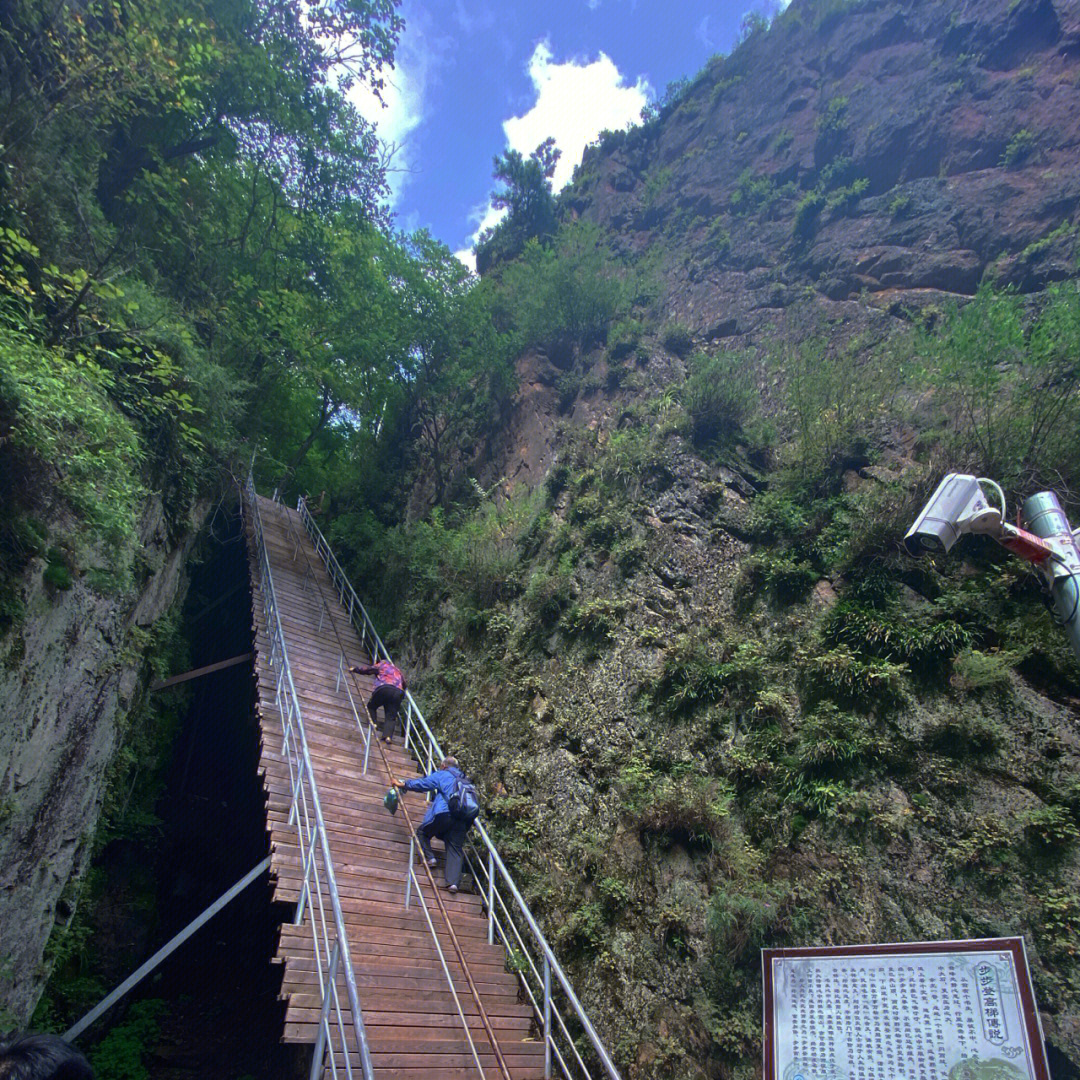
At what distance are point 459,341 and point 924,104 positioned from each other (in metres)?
15.1

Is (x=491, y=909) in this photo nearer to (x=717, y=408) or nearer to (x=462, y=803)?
(x=462, y=803)

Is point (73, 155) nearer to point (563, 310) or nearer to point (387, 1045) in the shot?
point (387, 1045)

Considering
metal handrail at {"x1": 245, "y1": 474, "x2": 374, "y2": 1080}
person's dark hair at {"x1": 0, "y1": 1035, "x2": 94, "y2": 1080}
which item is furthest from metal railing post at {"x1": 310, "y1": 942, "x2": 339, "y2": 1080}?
person's dark hair at {"x1": 0, "y1": 1035, "x2": 94, "y2": 1080}

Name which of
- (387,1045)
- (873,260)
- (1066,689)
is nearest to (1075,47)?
(873,260)

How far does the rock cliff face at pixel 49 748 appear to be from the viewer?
5.93 m

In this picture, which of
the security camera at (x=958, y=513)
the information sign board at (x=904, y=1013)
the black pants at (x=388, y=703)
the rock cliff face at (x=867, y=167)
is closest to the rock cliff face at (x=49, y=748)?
the black pants at (x=388, y=703)

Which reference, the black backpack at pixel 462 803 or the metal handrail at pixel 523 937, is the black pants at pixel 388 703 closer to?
the metal handrail at pixel 523 937

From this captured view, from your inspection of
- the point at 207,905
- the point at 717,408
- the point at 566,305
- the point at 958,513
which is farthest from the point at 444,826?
the point at 566,305

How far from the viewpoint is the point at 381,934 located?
228 inches

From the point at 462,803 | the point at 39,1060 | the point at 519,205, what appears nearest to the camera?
the point at 39,1060

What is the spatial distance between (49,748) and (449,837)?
4312 millimetres

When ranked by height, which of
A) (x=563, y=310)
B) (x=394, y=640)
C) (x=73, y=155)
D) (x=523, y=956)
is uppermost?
(x=563, y=310)

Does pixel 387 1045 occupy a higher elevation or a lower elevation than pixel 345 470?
lower

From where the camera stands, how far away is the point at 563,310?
19.4 m
